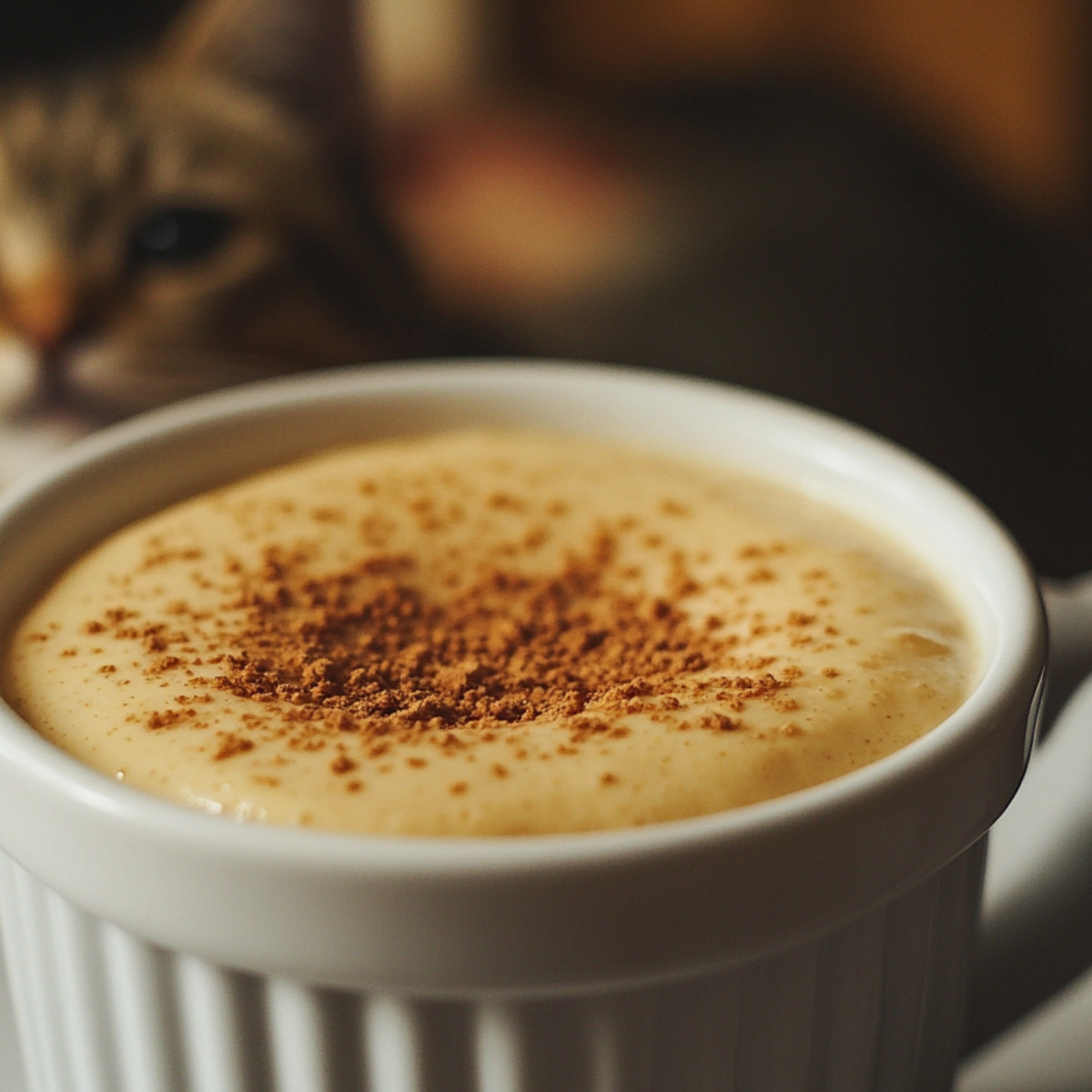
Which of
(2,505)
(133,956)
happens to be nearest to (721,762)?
(133,956)

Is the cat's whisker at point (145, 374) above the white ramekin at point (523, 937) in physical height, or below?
below

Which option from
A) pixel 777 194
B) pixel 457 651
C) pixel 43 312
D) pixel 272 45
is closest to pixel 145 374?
pixel 43 312

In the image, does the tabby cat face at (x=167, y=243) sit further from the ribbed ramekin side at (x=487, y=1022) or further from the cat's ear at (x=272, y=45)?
the ribbed ramekin side at (x=487, y=1022)

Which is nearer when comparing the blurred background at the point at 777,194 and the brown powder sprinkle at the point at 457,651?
the brown powder sprinkle at the point at 457,651

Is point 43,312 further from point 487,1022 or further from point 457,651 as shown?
point 487,1022

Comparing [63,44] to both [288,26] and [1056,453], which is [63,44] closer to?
[288,26]

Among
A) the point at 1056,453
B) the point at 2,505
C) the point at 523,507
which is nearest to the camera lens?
the point at 2,505

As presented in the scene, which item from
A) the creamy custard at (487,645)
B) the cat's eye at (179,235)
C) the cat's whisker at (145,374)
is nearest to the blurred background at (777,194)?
the cat's eye at (179,235)
